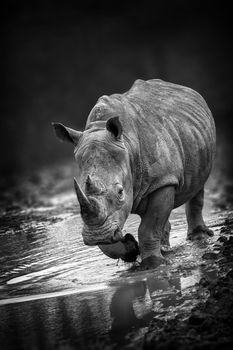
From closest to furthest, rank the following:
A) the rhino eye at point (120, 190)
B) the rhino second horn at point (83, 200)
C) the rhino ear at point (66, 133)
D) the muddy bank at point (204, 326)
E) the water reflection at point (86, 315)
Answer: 1. the muddy bank at point (204, 326)
2. the water reflection at point (86, 315)
3. the rhino second horn at point (83, 200)
4. the rhino eye at point (120, 190)
5. the rhino ear at point (66, 133)

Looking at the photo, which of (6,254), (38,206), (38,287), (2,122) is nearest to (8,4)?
(2,122)

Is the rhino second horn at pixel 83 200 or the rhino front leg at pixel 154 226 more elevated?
the rhino second horn at pixel 83 200

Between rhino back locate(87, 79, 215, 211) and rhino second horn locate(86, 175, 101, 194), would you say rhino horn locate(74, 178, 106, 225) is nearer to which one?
rhino second horn locate(86, 175, 101, 194)

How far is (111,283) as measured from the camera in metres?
5.38

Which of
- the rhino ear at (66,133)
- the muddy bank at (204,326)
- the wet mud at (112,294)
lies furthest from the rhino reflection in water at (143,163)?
the muddy bank at (204,326)

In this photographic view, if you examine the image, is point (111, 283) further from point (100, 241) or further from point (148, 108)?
point (148, 108)

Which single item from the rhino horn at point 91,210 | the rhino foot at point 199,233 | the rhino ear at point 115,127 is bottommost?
the rhino foot at point 199,233

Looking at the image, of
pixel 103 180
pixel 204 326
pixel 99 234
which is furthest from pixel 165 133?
pixel 204 326

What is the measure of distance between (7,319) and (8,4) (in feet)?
51.1

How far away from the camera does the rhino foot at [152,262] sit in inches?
227

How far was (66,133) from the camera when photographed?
5730 mm

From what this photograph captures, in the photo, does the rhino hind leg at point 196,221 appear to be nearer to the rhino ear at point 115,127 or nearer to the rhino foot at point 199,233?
the rhino foot at point 199,233

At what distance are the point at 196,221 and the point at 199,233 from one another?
18 centimetres

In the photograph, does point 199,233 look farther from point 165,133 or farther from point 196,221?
point 165,133
